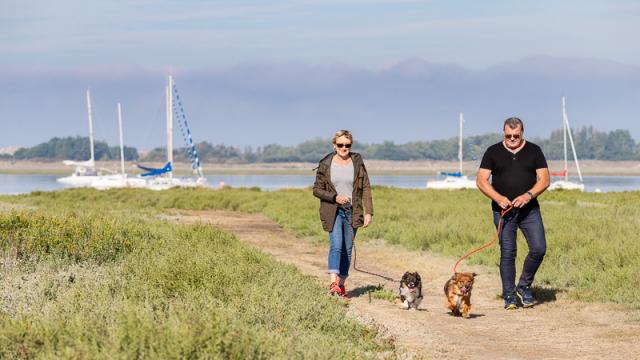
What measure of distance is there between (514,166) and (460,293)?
1.62m

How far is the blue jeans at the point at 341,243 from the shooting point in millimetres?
11273

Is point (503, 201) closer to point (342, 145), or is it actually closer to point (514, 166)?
point (514, 166)

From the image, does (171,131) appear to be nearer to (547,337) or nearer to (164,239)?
(164,239)

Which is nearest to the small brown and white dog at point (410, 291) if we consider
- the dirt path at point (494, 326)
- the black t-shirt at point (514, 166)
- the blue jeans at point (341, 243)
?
the dirt path at point (494, 326)

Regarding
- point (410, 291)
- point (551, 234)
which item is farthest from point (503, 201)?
point (551, 234)

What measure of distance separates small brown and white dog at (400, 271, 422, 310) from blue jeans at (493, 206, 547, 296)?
1102 mm

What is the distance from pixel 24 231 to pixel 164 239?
2.36 m

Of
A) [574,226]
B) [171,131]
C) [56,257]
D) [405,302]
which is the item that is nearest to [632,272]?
[405,302]

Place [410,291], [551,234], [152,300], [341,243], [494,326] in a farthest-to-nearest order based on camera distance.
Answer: [551,234], [341,243], [410,291], [494,326], [152,300]

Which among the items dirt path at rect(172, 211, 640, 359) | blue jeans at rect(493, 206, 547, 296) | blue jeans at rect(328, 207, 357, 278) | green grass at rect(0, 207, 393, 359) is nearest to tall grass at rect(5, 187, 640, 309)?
dirt path at rect(172, 211, 640, 359)

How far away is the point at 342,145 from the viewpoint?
1086 cm

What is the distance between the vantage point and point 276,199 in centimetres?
3728

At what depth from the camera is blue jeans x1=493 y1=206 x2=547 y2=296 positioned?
10.9 m

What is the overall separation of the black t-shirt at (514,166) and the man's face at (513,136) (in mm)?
110
